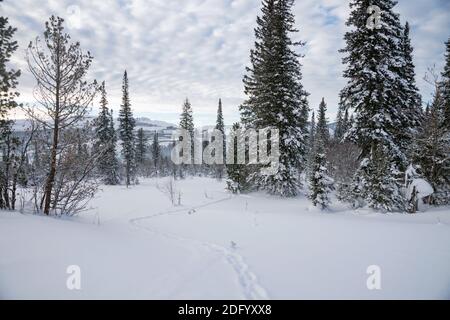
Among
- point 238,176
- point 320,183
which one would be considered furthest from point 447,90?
point 238,176

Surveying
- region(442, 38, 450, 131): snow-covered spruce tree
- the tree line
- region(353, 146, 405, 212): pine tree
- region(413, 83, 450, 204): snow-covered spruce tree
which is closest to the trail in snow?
the tree line

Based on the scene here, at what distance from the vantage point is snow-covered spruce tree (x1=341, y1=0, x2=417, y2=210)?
47.0 ft

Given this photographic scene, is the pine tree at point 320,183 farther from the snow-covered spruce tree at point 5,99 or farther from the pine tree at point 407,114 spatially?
the snow-covered spruce tree at point 5,99

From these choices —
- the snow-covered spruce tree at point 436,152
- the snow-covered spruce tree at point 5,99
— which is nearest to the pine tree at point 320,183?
the snow-covered spruce tree at point 436,152

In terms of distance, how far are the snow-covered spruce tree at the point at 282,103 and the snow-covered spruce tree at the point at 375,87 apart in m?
4.52

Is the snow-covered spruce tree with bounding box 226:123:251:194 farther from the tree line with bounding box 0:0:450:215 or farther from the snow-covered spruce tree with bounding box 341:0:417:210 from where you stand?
the snow-covered spruce tree with bounding box 341:0:417:210

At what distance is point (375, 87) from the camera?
1441 cm

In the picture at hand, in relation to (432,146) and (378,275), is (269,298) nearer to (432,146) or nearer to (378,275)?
(378,275)

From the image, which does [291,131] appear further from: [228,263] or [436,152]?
[228,263]

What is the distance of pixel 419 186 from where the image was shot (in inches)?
537

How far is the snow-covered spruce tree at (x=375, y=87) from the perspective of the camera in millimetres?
14320

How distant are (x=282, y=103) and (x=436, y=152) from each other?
406 inches
